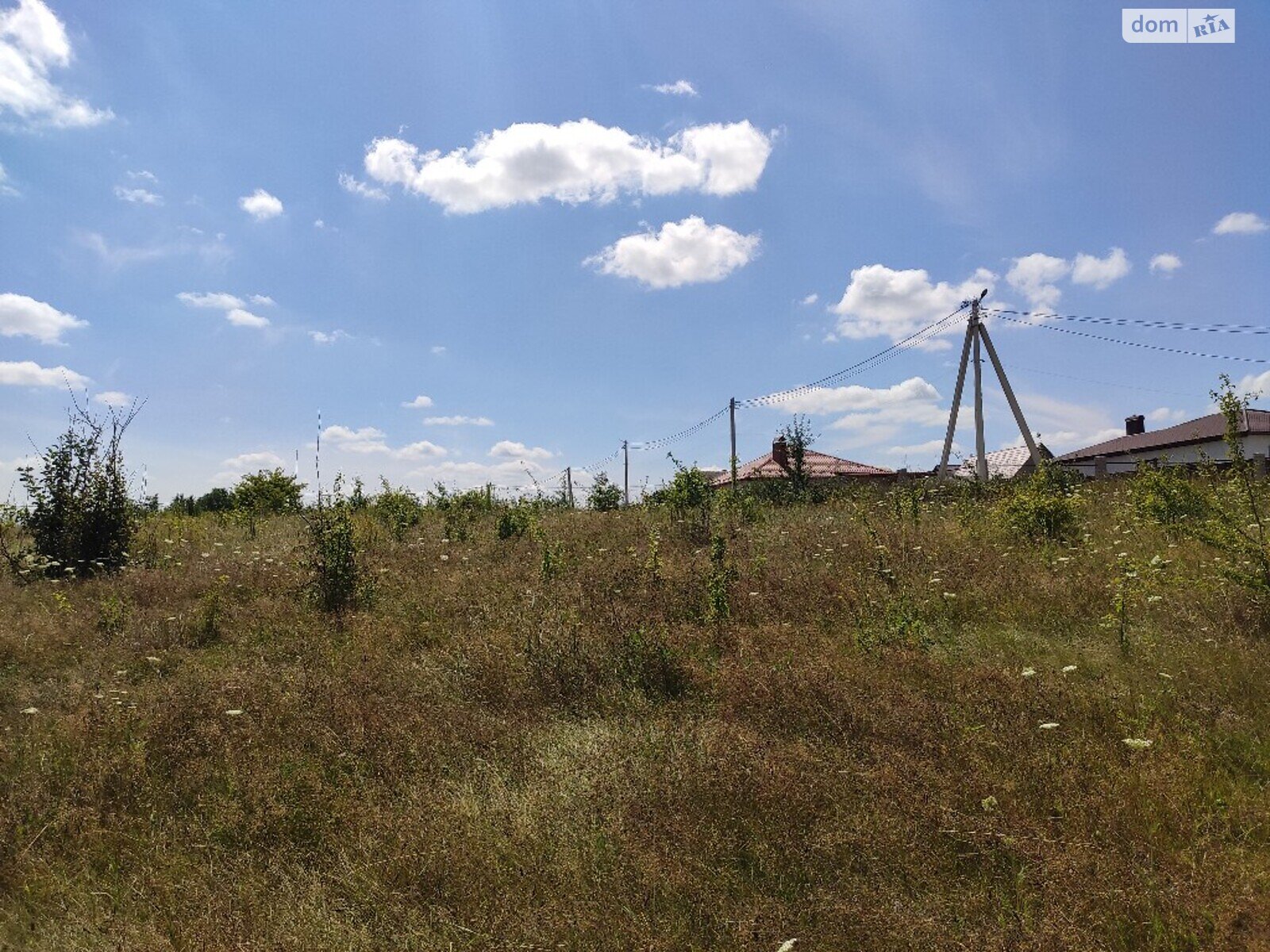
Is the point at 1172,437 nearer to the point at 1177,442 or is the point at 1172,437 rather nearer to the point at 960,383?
the point at 1177,442

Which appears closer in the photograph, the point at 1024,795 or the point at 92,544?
the point at 1024,795

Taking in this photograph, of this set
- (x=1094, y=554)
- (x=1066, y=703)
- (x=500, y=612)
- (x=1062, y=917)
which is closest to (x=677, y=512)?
(x=500, y=612)

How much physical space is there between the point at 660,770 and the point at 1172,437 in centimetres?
4805

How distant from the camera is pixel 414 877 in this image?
3150 millimetres

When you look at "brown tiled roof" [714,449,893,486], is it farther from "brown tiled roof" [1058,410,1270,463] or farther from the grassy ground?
the grassy ground

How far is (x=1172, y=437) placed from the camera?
132 ft

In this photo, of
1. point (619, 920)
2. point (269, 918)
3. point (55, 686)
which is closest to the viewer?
point (619, 920)

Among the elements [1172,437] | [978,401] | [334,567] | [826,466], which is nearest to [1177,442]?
[1172,437]

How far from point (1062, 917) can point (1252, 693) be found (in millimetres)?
2792

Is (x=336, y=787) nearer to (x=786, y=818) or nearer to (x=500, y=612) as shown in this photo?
(x=786, y=818)

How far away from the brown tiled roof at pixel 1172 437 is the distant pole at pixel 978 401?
20.5 meters

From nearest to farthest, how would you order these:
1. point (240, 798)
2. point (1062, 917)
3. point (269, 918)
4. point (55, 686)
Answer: point (1062, 917) < point (269, 918) < point (240, 798) < point (55, 686)

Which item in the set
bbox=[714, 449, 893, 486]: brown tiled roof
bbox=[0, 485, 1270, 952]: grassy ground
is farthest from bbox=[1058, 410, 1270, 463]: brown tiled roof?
bbox=[0, 485, 1270, 952]: grassy ground

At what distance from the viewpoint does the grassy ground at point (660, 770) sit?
9.30ft
